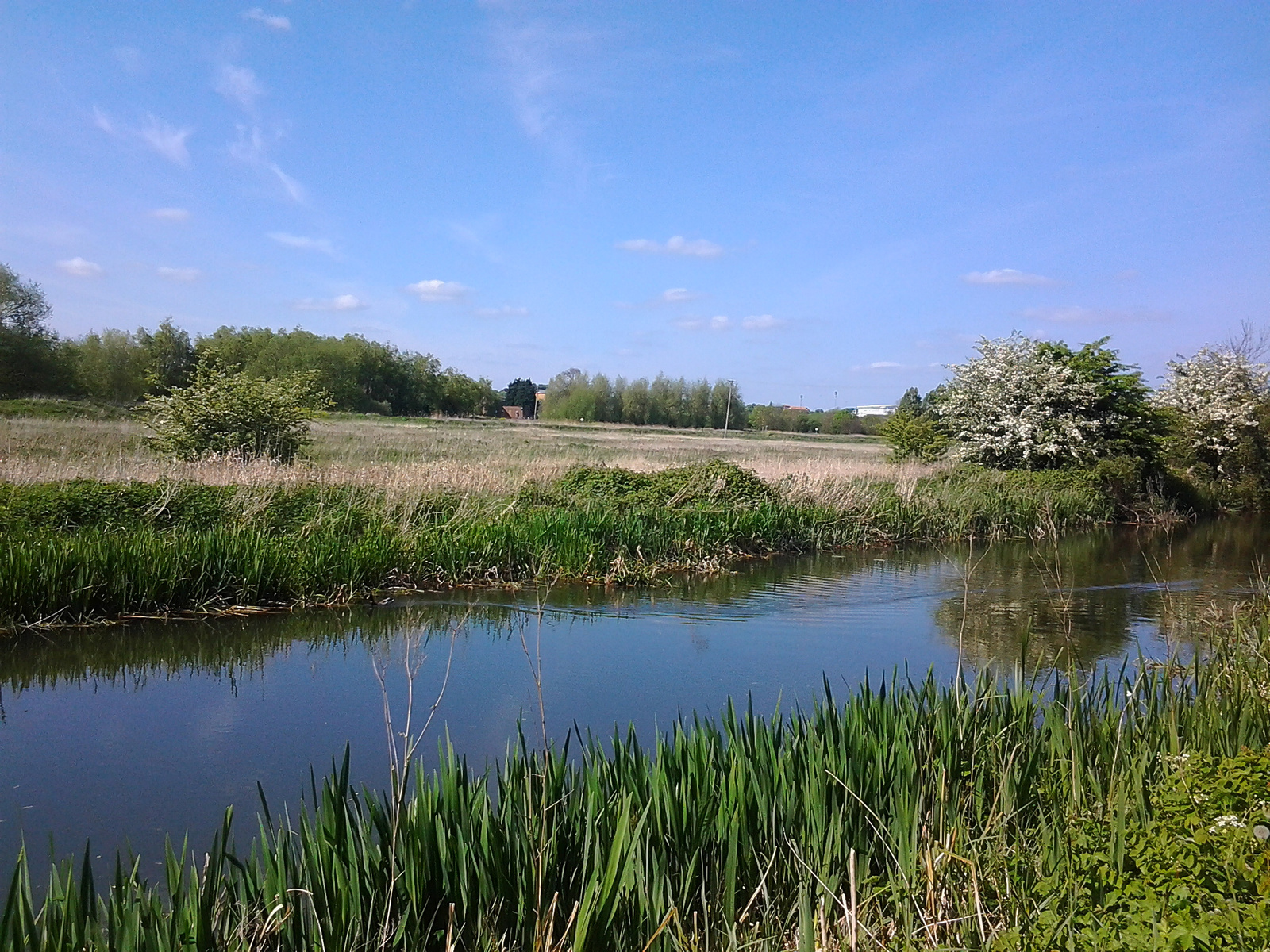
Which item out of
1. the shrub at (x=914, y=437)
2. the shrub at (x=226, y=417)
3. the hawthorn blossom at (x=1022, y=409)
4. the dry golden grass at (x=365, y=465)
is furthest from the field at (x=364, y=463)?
the hawthorn blossom at (x=1022, y=409)

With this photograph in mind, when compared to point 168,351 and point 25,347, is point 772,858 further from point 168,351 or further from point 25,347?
point 168,351

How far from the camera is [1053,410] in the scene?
2311cm

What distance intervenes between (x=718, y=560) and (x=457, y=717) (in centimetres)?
771

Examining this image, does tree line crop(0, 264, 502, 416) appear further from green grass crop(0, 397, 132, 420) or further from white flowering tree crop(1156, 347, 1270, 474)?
white flowering tree crop(1156, 347, 1270, 474)

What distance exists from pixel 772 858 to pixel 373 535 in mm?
8769

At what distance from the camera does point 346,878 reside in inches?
113

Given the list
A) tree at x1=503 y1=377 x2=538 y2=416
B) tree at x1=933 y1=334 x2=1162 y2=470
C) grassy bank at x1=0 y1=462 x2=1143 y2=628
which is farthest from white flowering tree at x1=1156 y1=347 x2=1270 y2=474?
tree at x1=503 y1=377 x2=538 y2=416

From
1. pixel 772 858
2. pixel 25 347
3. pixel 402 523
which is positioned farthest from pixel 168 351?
pixel 772 858

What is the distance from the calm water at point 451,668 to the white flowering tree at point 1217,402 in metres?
13.9

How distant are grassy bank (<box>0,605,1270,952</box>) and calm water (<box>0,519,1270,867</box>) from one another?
0.59 m

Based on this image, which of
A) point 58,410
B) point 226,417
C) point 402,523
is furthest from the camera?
point 58,410

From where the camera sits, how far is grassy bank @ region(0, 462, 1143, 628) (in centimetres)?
900

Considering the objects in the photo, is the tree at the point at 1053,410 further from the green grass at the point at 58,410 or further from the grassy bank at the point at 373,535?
the green grass at the point at 58,410

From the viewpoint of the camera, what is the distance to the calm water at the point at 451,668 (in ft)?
17.3
